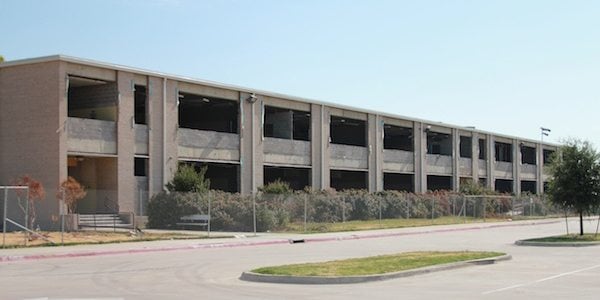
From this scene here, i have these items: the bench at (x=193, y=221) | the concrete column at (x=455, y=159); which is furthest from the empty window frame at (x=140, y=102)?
the concrete column at (x=455, y=159)

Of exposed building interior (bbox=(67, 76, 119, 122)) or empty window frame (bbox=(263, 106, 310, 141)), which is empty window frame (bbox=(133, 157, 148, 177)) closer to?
exposed building interior (bbox=(67, 76, 119, 122))

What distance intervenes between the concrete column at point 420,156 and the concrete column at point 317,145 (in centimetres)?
1306

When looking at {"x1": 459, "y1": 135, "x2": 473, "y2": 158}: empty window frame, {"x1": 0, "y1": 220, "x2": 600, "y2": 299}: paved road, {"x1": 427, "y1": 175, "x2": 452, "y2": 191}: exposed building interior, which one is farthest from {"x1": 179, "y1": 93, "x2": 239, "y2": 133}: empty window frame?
{"x1": 459, "y1": 135, "x2": 473, "y2": 158}: empty window frame

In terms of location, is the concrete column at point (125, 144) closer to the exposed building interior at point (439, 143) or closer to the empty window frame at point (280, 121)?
the empty window frame at point (280, 121)

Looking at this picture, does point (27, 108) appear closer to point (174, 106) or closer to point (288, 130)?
point (174, 106)

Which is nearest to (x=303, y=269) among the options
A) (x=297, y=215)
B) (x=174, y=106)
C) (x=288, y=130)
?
(x=297, y=215)

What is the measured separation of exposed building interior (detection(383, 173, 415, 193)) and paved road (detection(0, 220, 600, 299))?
43.9m

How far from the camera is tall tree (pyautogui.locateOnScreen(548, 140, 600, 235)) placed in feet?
114

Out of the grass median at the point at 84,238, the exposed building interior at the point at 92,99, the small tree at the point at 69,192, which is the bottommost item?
the grass median at the point at 84,238

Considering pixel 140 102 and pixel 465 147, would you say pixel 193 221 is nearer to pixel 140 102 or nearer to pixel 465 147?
pixel 140 102

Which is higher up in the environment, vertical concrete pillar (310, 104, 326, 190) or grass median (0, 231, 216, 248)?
vertical concrete pillar (310, 104, 326, 190)

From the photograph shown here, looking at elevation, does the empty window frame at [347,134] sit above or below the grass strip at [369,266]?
above

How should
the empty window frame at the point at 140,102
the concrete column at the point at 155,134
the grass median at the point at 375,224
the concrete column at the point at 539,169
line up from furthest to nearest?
1. the concrete column at the point at 539,169
2. the empty window frame at the point at 140,102
3. the concrete column at the point at 155,134
4. the grass median at the point at 375,224

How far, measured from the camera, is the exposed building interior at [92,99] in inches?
1663
